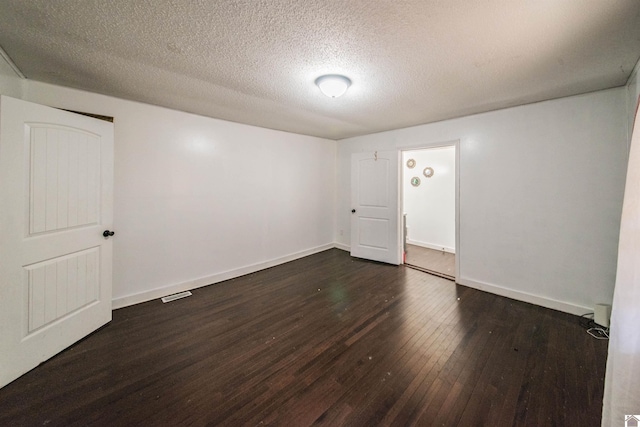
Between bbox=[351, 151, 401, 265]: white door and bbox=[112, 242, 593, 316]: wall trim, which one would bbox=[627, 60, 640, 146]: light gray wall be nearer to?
bbox=[112, 242, 593, 316]: wall trim

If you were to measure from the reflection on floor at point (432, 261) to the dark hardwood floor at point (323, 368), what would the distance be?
3.11 ft

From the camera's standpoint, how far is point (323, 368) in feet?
5.77

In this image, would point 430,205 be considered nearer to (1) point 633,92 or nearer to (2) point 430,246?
(2) point 430,246

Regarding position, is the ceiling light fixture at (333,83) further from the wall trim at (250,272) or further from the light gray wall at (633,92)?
the wall trim at (250,272)

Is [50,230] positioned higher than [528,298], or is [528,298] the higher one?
[50,230]

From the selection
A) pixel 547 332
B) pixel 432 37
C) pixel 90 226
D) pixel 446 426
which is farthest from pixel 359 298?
pixel 90 226

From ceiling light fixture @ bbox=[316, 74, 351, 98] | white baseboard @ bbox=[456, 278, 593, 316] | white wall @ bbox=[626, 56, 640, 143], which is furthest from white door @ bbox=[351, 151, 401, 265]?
white wall @ bbox=[626, 56, 640, 143]

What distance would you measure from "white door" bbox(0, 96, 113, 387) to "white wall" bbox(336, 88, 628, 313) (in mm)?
4273

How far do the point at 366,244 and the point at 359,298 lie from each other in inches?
65.8

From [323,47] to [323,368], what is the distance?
240 cm

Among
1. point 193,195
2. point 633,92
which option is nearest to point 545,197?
point 633,92

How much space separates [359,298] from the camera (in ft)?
9.42

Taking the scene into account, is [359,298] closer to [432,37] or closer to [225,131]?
[432,37]

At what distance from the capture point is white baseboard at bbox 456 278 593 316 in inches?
98.3
